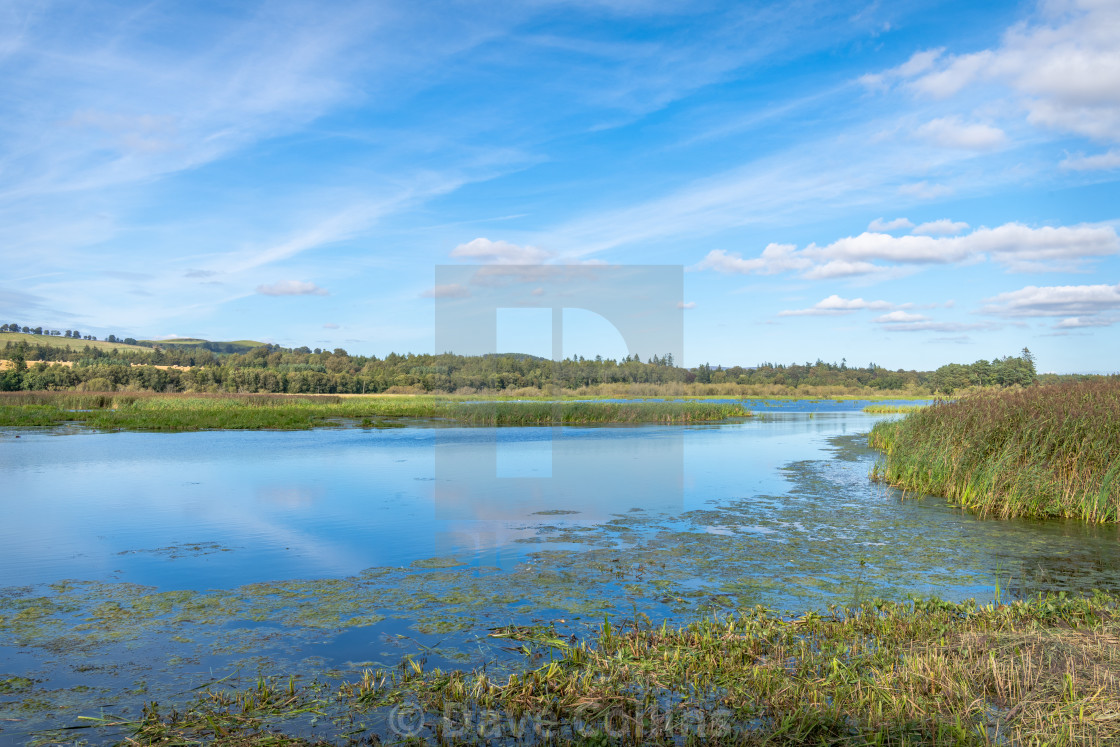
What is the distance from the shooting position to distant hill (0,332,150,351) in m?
106

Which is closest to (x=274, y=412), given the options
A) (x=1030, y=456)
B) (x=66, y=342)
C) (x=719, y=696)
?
(x=1030, y=456)

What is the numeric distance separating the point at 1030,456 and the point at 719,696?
38.4 feet

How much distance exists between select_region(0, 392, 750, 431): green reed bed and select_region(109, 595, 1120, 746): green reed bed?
A: 32.8 metres

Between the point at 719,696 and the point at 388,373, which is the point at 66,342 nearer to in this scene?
the point at 388,373

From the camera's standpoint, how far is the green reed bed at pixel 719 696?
3984 millimetres

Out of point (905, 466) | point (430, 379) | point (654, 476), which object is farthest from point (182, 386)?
point (905, 466)

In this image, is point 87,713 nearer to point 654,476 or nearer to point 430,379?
point 654,476

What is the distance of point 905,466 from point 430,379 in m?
61.0

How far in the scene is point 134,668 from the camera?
5.26m

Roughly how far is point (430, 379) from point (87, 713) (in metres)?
68.8

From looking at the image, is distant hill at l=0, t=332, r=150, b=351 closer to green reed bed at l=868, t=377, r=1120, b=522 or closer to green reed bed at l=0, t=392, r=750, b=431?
green reed bed at l=0, t=392, r=750, b=431

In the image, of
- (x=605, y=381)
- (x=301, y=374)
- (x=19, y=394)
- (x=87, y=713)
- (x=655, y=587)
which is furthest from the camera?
(x=301, y=374)

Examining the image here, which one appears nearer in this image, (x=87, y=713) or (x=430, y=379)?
(x=87, y=713)

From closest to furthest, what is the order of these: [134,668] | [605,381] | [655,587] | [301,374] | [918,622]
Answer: [134,668], [918,622], [655,587], [605,381], [301,374]
